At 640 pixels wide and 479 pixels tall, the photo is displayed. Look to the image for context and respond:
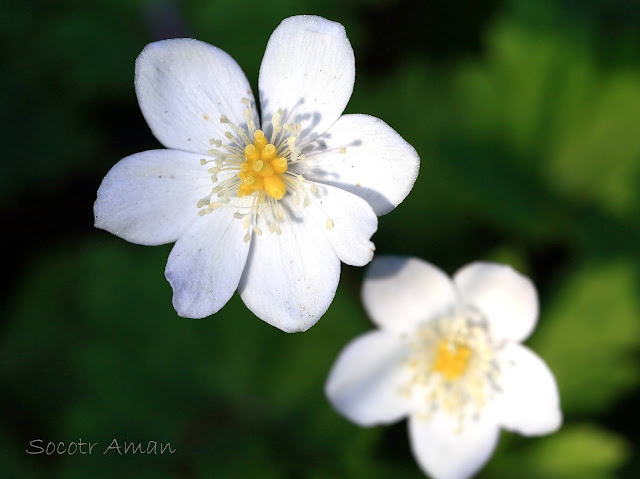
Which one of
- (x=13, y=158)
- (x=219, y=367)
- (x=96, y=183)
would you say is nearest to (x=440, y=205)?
(x=219, y=367)

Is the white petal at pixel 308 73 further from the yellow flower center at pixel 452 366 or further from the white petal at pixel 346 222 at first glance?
the yellow flower center at pixel 452 366

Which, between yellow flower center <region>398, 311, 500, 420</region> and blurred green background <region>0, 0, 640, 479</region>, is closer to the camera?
yellow flower center <region>398, 311, 500, 420</region>

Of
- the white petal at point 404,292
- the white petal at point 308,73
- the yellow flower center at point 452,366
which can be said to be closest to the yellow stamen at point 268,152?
the white petal at point 308,73

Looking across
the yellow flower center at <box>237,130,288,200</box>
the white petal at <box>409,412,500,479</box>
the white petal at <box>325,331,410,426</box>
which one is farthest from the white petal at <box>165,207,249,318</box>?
the white petal at <box>409,412,500,479</box>

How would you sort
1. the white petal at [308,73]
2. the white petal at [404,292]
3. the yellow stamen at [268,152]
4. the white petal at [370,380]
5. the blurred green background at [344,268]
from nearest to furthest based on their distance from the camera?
1. the white petal at [308,73]
2. the yellow stamen at [268,152]
3. the white petal at [404,292]
4. the white petal at [370,380]
5. the blurred green background at [344,268]

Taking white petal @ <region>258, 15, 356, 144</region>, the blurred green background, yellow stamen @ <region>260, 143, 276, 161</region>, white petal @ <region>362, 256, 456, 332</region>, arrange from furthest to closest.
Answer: the blurred green background → white petal @ <region>362, 256, 456, 332</region> → yellow stamen @ <region>260, 143, 276, 161</region> → white petal @ <region>258, 15, 356, 144</region>

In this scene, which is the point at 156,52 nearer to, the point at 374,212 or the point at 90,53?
the point at 374,212

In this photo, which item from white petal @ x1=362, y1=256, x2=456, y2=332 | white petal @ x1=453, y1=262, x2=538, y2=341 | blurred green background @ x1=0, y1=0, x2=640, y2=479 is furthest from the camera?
blurred green background @ x1=0, y1=0, x2=640, y2=479

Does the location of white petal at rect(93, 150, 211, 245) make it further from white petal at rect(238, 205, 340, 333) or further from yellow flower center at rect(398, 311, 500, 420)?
yellow flower center at rect(398, 311, 500, 420)
